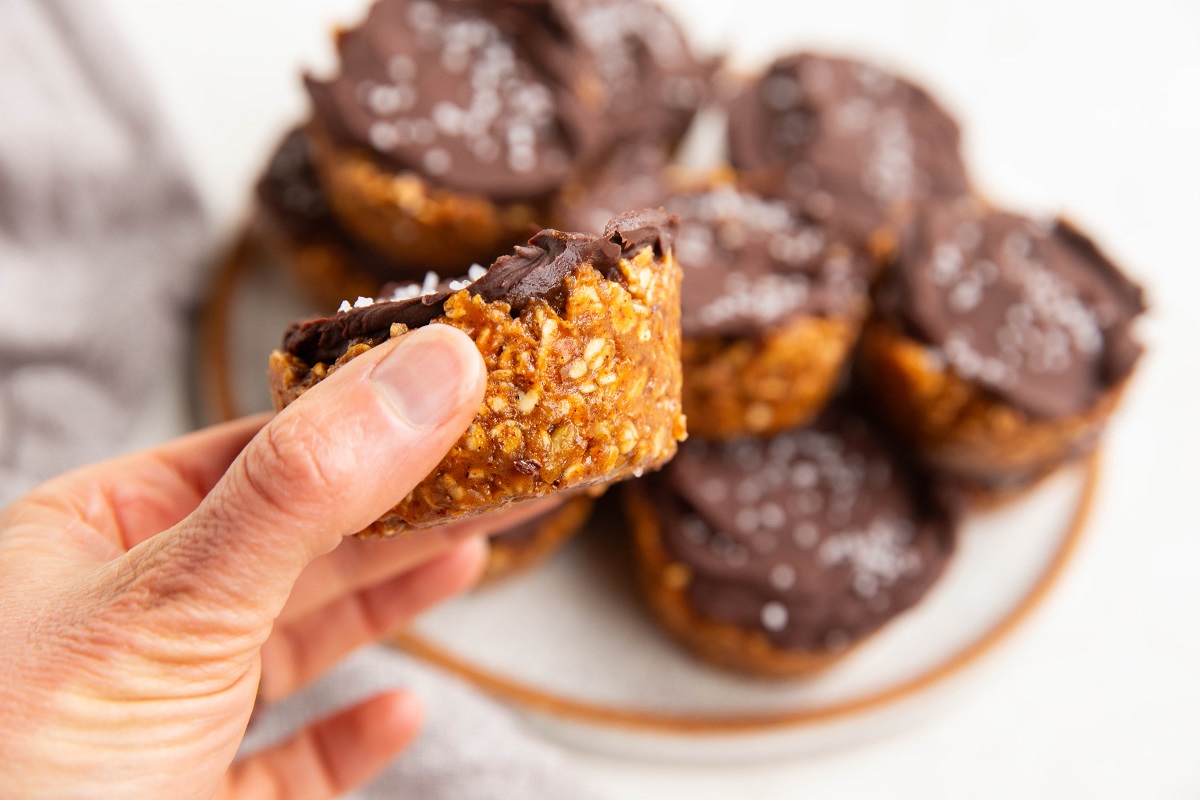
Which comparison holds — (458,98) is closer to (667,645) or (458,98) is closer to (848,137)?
(848,137)

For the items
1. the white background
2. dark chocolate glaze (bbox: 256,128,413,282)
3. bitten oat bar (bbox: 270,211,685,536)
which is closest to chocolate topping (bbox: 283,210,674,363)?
bitten oat bar (bbox: 270,211,685,536)

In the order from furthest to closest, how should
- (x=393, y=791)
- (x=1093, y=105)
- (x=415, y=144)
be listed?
(x=1093, y=105), (x=415, y=144), (x=393, y=791)

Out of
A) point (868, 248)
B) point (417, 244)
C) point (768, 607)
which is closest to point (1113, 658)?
point (768, 607)

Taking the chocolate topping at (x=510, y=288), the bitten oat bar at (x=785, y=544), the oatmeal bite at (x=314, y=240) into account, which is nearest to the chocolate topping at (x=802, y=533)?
the bitten oat bar at (x=785, y=544)

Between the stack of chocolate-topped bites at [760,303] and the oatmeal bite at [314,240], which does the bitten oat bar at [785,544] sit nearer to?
the stack of chocolate-topped bites at [760,303]

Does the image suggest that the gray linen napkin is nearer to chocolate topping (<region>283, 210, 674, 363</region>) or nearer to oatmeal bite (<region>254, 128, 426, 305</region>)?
oatmeal bite (<region>254, 128, 426, 305</region>)

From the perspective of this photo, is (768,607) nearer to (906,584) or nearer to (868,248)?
(906,584)

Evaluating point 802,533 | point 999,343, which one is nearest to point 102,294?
point 802,533
